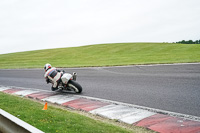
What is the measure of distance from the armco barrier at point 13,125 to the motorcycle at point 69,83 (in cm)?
491

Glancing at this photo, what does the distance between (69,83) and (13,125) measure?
5.71m

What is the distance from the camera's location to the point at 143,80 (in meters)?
10.3

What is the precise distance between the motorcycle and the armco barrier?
491 cm

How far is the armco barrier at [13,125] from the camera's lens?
319 centimetres

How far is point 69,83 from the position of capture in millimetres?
9414

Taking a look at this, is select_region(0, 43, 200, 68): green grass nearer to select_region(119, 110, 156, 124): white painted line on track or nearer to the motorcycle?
the motorcycle

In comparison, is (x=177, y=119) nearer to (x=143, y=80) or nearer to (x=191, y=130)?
(x=191, y=130)

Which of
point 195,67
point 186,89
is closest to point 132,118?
point 186,89

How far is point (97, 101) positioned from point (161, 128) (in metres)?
3.23

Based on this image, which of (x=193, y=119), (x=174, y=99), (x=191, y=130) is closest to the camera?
(x=191, y=130)

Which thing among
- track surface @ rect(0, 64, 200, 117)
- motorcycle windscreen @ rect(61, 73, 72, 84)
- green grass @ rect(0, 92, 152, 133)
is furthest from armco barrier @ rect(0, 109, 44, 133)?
motorcycle windscreen @ rect(61, 73, 72, 84)

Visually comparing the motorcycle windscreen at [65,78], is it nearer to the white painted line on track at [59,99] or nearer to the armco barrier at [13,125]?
the white painted line on track at [59,99]

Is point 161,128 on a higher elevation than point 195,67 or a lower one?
lower

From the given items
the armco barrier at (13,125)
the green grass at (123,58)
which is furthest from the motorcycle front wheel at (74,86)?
the green grass at (123,58)
